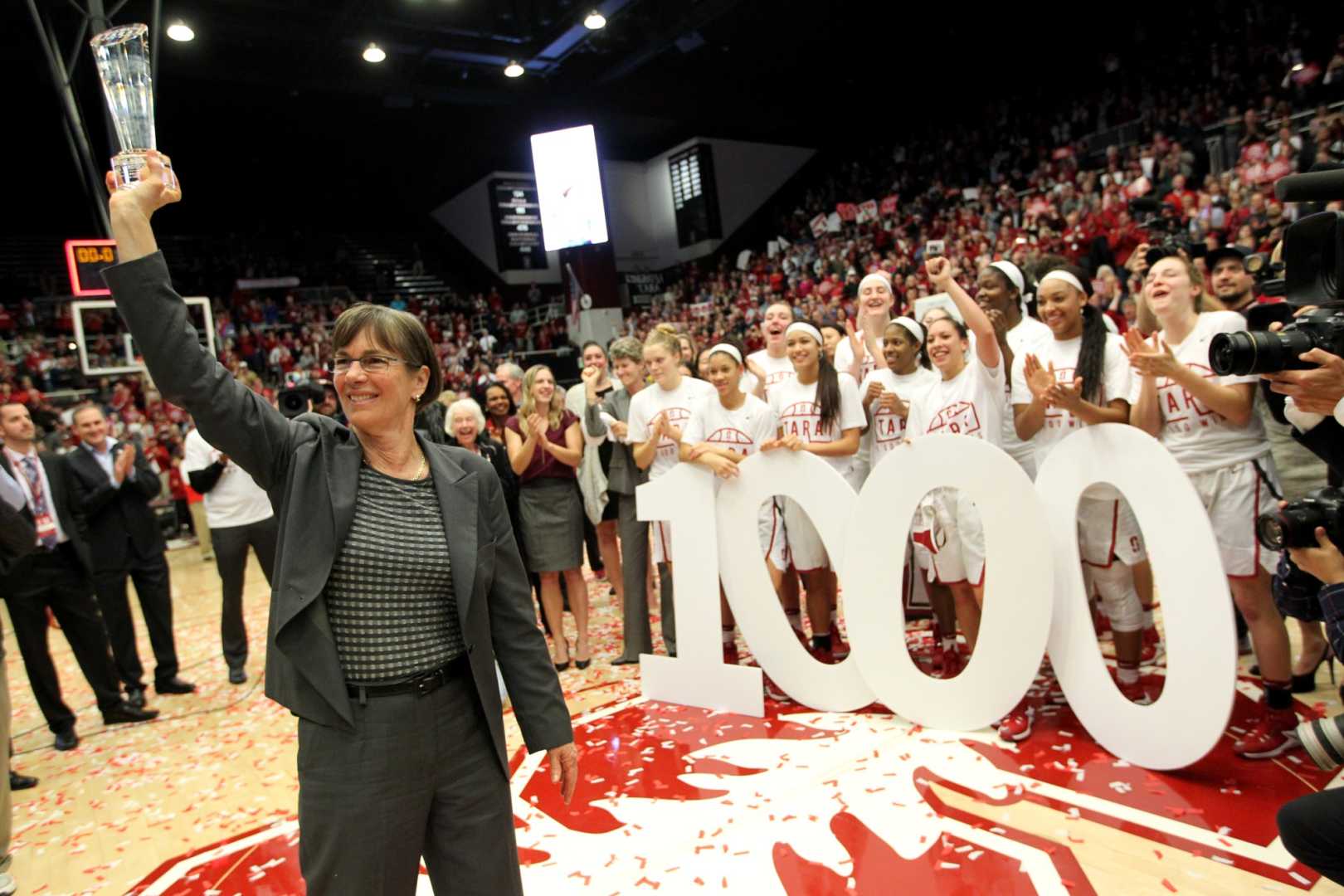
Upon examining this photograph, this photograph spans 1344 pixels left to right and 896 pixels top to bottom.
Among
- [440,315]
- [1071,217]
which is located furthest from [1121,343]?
[440,315]

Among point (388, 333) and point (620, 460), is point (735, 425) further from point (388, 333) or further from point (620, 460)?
point (388, 333)

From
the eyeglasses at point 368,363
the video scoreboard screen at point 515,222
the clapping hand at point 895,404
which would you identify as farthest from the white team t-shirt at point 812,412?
the video scoreboard screen at point 515,222

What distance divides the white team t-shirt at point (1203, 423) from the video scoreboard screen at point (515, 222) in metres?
17.1

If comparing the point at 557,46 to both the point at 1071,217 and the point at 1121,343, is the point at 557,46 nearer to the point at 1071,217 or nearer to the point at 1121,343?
the point at 1071,217

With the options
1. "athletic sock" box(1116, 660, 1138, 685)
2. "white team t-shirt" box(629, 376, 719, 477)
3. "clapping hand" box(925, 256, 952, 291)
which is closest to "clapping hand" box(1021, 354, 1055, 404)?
"clapping hand" box(925, 256, 952, 291)

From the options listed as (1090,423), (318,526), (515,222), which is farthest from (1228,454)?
(515,222)

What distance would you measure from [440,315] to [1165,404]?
18.1m

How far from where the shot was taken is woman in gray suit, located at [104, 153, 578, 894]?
1.54 m

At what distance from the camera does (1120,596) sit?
Answer: 10.9 feet

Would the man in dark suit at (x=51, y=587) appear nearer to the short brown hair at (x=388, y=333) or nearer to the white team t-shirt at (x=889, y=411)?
the short brown hair at (x=388, y=333)

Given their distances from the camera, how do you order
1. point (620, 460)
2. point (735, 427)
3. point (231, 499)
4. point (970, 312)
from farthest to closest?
point (231, 499) < point (620, 460) < point (735, 427) < point (970, 312)

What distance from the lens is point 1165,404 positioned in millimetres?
3232

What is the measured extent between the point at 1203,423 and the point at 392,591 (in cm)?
288

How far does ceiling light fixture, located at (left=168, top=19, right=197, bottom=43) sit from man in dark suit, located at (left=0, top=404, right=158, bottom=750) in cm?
803
